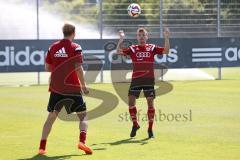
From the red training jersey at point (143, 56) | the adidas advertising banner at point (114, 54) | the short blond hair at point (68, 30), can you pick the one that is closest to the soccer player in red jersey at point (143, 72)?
the red training jersey at point (143, 56)

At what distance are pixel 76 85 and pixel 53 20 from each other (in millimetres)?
27892

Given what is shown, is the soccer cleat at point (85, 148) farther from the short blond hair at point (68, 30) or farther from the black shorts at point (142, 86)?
the black shorts at point (142, 86)

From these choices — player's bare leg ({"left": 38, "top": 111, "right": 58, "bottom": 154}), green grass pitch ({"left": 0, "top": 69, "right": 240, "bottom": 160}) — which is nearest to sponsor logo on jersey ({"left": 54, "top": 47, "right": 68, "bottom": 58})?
player's bare leg ({"left": 38, "top": 111, "right": 58, "bottom": 154})

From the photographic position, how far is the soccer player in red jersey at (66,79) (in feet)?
38.2

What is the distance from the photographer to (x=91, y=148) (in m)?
12.5

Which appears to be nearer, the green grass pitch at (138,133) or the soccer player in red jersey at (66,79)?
the soccer player in red jersey at (66,79)

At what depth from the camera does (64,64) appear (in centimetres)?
1172

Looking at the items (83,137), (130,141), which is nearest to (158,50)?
(130,141)

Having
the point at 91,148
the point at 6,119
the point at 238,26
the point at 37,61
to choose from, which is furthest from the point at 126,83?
the point at 91,148

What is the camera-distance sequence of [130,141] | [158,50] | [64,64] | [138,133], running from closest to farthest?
[64,64] → [130,141] → [158,50] → [138,133]

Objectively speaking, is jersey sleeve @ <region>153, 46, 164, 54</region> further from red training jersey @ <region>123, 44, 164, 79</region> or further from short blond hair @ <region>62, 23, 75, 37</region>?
short blond hair @ <region>62, 23, 75, 37</region>

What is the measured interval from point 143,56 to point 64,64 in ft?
9.44

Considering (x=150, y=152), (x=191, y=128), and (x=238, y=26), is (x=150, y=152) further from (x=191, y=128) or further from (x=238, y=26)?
(x=238, y=26)

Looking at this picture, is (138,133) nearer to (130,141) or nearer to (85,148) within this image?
(130,141)
